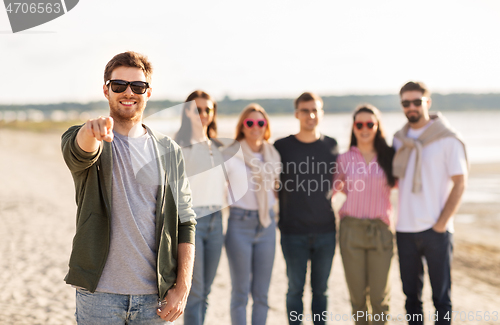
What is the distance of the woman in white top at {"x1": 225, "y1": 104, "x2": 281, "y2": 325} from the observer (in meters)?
3.93

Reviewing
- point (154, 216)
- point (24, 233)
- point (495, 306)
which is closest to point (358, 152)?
point (154, 216)

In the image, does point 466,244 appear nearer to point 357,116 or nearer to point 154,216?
point 357,116

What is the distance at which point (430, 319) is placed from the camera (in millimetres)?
5281

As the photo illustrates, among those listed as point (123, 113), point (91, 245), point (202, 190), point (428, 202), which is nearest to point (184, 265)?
point (91, 245)

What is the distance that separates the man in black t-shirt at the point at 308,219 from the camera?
157 inches

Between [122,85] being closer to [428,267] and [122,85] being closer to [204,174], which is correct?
[204,174]

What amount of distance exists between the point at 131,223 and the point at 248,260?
6.36ft

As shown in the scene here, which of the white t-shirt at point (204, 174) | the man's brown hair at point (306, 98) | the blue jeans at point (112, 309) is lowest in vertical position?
the blue jeans at point (112, 309)

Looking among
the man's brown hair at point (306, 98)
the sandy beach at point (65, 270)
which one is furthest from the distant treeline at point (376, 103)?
the man's brown hair at point (306, 98)

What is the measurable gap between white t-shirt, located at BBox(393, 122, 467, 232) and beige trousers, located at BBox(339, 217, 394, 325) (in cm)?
28

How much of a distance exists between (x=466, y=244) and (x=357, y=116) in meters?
6.39

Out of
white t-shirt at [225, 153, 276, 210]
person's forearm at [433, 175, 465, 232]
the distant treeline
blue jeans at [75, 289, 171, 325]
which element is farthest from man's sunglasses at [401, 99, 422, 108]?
the distant treeline

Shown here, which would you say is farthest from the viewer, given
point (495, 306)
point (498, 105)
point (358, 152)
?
point (498, 105)

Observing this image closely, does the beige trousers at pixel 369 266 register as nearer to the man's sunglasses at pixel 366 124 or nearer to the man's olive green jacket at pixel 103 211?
the man's sunglasses at pixel 366 124
